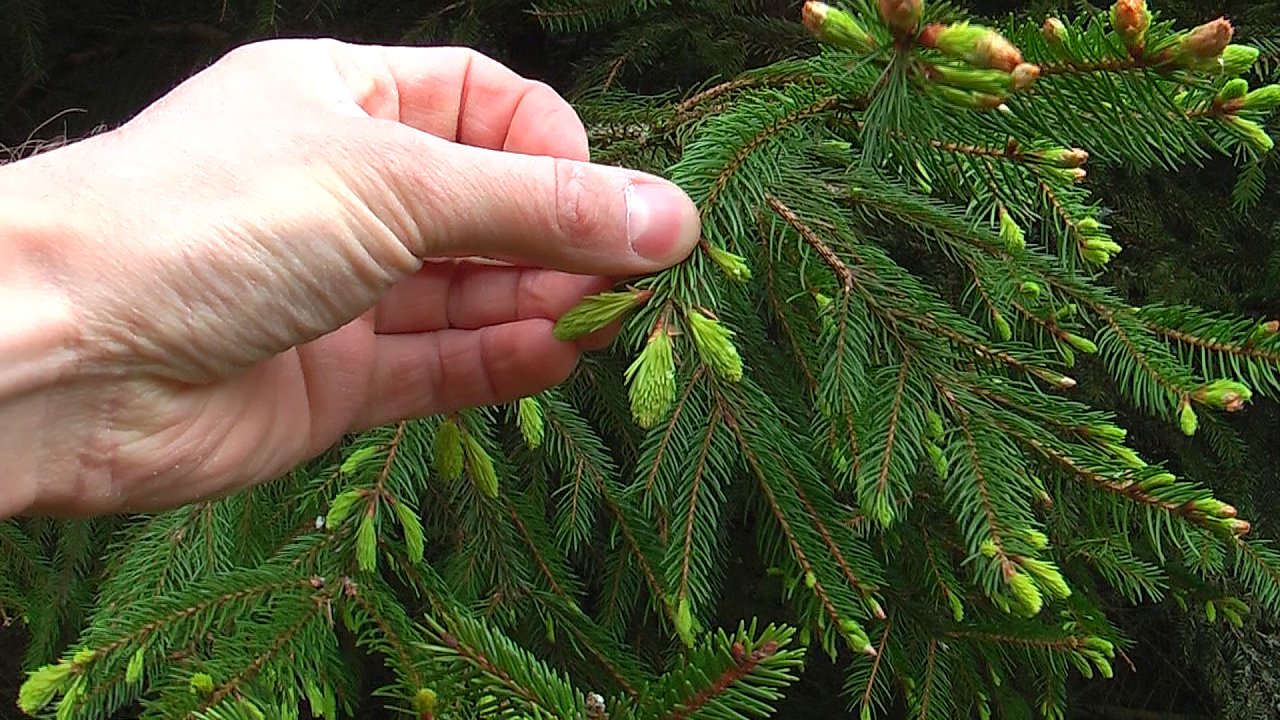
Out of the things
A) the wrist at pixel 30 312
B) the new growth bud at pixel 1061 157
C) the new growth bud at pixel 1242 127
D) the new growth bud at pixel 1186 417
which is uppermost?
the new growth bud at pixel 1242 127

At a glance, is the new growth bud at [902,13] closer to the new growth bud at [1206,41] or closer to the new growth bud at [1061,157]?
the new growth bud at [1206,41]

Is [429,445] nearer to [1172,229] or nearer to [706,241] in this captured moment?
[706,241]

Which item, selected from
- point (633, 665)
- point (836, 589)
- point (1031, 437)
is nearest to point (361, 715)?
point (633, 665)

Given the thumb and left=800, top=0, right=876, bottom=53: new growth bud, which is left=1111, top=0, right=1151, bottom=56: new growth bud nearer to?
left=800, top=0, right=876, bottom=53: new growth bud

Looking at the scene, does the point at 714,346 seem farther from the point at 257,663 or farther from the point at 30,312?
the point at 257,663

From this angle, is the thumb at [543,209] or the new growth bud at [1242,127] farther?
the thumb at [543,209]

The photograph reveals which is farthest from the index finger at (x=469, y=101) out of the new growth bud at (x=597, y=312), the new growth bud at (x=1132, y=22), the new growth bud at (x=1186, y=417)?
the new growth bud at (x=1186, y=417)

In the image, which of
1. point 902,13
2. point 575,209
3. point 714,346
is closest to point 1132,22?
point 902,13

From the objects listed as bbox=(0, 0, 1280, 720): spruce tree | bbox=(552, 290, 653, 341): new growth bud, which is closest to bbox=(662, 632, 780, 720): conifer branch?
bbox=(0, 0, 1280, 720): spruce tree
